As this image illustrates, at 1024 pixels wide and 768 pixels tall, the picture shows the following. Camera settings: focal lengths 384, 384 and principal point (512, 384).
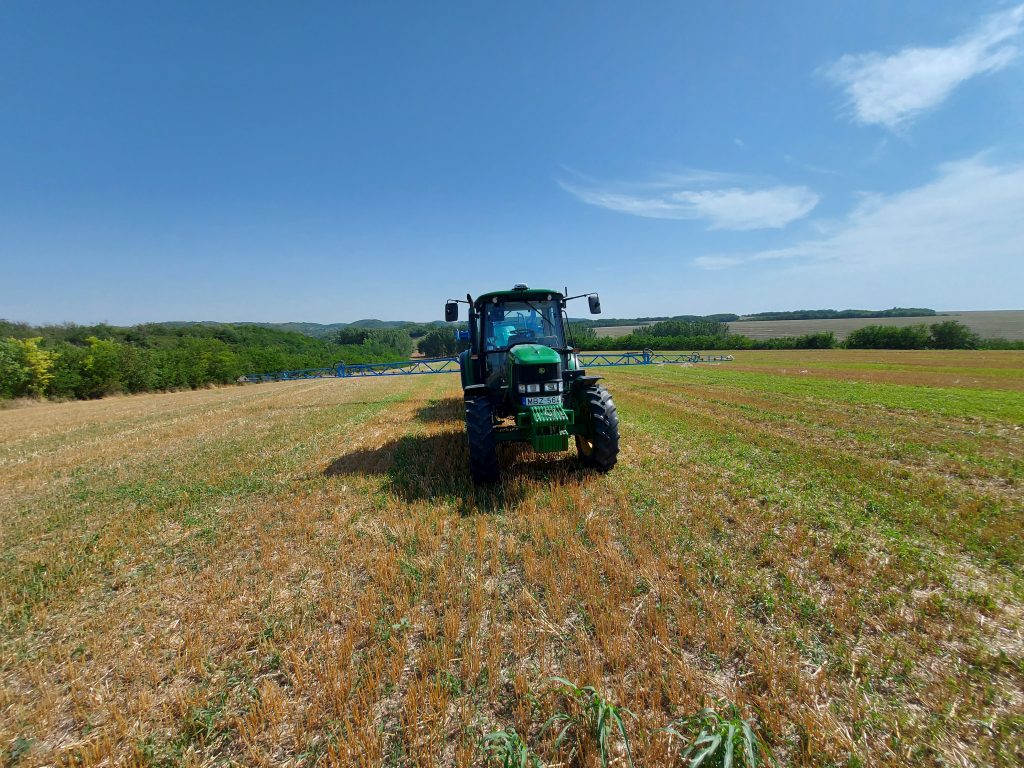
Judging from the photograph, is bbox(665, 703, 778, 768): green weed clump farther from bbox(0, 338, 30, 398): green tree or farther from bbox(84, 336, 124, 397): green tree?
bbox(84, 336, 124, 397): green tree

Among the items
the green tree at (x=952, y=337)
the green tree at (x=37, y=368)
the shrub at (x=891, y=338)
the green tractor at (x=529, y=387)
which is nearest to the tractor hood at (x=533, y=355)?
the green tractor at (x=529, y=387)

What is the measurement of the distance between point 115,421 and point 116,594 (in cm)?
1446

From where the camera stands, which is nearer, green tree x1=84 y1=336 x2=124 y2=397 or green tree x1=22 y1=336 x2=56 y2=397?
green tree x1=22 y1=336 x2=56 y2=397

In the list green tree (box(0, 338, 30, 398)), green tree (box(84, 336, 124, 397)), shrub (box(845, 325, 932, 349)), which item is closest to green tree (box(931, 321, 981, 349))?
shrub (box(845, 325, 932, 349))

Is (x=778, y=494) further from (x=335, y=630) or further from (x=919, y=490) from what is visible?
(x=335, y=630)

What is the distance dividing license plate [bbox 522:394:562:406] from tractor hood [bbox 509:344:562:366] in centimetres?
46

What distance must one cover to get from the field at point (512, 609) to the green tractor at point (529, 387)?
0.59 metres

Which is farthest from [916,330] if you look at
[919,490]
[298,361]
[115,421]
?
[298,361]

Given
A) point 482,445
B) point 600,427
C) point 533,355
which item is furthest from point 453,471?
point 600,427

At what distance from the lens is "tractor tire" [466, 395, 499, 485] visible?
4.89 metres

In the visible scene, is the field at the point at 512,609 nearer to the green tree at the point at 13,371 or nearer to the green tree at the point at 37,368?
the green tree at the point at 13,371

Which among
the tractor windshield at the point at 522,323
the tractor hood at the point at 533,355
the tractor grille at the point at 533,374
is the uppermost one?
the tractor windshield at the point at 522,323

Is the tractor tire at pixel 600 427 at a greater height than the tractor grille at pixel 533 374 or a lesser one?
lesser

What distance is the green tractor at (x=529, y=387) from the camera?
4918mm
